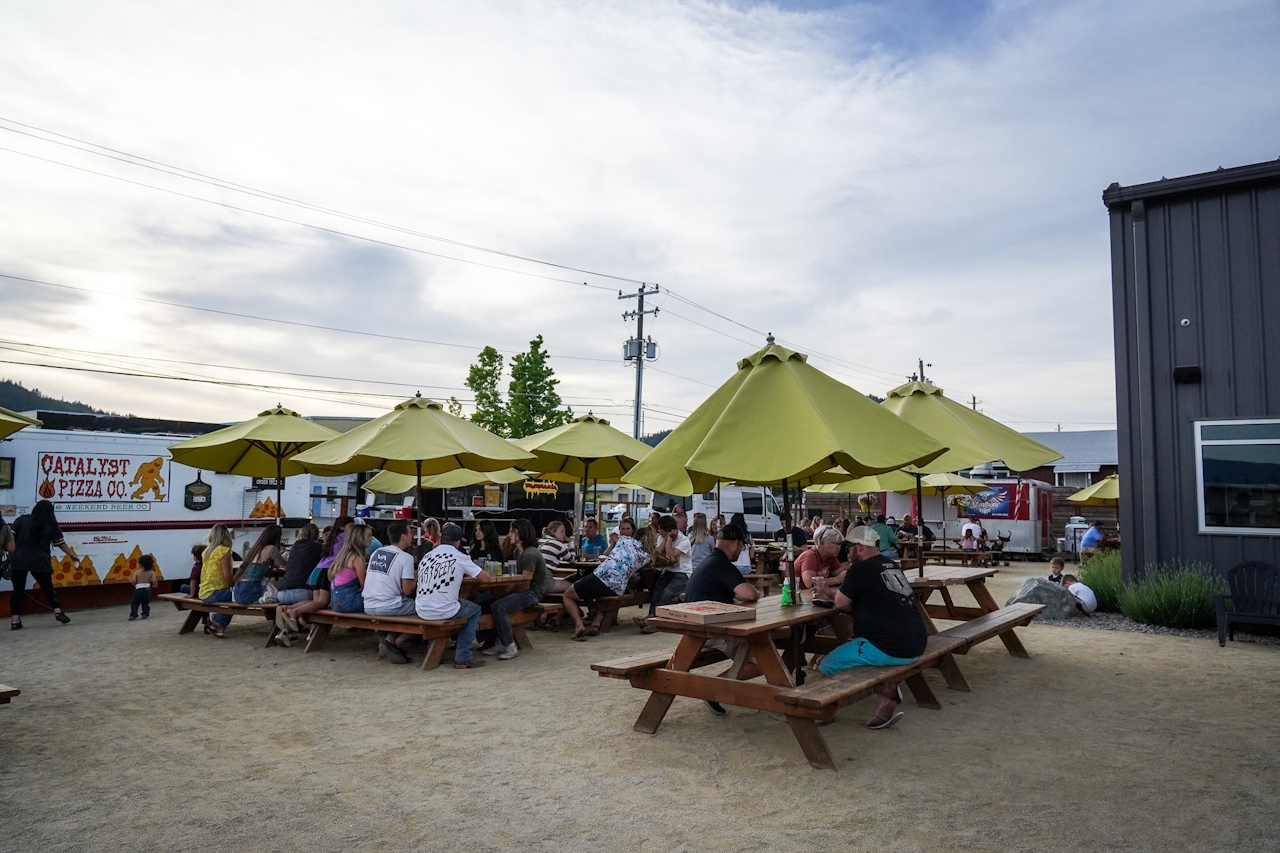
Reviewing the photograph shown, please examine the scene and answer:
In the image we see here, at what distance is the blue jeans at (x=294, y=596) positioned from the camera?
8.79 m

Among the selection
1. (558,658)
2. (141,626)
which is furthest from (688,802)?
(141,626)

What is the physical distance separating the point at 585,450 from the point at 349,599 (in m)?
4.05

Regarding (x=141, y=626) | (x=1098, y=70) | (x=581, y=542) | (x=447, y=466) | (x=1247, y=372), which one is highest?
(x=1098, y=70)

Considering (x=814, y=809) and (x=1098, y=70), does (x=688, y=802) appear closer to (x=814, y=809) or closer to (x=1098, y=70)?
(x=814, y=809)

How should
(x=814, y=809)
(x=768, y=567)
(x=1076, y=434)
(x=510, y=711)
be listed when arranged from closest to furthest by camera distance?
(x=814, y=809) < (x=510, y=711) < (x=768, y=567) < (x=1076, y=434)

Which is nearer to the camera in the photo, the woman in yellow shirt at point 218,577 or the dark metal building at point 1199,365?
the woman in yellow shirt at point 218,577

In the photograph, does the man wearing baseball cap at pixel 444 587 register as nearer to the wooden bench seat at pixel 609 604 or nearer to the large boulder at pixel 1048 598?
the wooden bench seat at pixel 609 604

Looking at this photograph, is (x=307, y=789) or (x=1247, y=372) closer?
(x=307, y=789)

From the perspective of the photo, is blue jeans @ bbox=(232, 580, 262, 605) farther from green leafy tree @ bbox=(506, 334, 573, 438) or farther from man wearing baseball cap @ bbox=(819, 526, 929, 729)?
green leafy tree @ bbox=(506, 334, 573, 438)

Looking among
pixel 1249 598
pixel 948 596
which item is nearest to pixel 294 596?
pixel 948 596

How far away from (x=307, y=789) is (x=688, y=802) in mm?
2007

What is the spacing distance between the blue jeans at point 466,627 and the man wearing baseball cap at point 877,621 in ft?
11.8

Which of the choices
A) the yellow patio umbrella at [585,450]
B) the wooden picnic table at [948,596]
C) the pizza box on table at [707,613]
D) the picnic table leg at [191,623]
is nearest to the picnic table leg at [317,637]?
the picnic table leg at [191,623]

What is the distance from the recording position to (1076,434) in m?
41.3
